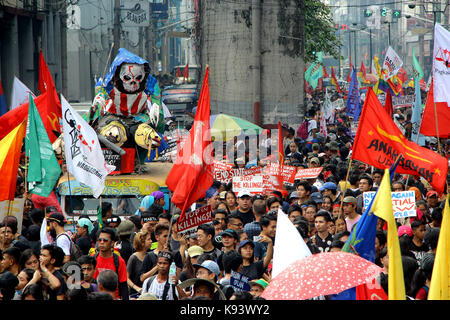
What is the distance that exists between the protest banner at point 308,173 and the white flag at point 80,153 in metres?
4.70

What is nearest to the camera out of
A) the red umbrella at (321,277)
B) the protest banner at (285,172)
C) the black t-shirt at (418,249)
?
the red umbrella at (321,277)

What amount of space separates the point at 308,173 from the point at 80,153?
508cm

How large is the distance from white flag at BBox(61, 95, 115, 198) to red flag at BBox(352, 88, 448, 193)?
3.06m

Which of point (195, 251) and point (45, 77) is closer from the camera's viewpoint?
point (195, 251)

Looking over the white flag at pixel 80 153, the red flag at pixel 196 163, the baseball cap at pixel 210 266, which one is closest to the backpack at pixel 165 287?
the baseball cap at pixel 210 266

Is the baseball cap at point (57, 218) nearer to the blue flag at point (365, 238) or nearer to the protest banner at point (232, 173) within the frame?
the protest banner at point (232, 173)

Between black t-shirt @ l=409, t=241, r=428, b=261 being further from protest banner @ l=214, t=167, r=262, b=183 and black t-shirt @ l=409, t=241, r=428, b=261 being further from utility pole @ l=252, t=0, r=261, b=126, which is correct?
utility pole @ l=252, t=0, r=261, b=126

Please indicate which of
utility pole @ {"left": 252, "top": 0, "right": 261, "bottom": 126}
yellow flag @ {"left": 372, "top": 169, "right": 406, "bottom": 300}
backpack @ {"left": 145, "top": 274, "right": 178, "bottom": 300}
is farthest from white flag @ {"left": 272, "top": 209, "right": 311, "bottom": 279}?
utility pole @ {"left": 252, "top": 0, "right": 261, "bottom": 126}

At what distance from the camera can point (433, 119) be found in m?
13.7

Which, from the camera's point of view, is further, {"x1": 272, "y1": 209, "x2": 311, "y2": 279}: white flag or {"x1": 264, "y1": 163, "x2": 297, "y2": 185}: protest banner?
{"x1": 264, "y1": 163, "x2": 297, "y2": 185}: protest banner

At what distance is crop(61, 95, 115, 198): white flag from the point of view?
422 inches

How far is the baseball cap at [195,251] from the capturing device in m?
9.00

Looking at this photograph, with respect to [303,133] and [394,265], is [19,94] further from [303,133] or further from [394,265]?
[394,265]

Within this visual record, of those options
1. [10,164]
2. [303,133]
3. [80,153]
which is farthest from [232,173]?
[303,133]
